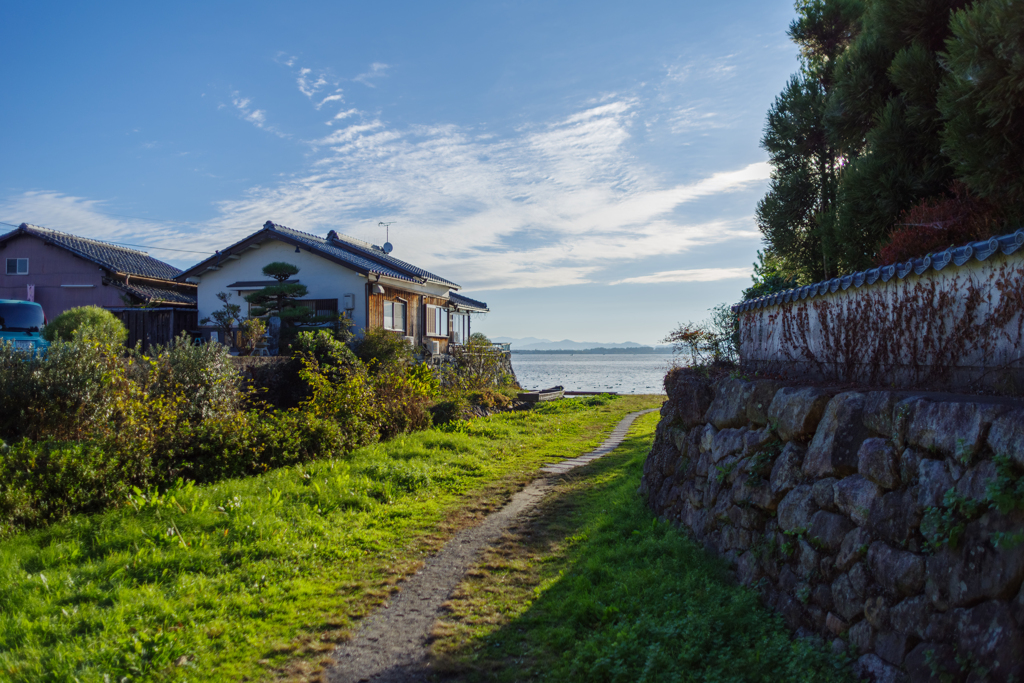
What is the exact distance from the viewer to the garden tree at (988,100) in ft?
19.8

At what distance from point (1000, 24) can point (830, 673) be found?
661 centimetres

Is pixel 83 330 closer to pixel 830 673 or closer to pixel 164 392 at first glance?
pixel 164 392

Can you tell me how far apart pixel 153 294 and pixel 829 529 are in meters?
29.1

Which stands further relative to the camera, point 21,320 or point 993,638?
point 21,320

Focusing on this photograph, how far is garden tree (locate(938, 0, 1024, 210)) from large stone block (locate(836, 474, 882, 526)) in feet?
16.0

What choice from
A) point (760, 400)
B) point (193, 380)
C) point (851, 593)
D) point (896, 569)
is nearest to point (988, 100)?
point (760, 400)

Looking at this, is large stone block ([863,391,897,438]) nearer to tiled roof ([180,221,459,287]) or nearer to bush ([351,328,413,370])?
bush ([351,328,413,370])

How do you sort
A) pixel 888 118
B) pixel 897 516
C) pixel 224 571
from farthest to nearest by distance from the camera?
pixel 888 118 → pixel 224 571 → pixel 897 516

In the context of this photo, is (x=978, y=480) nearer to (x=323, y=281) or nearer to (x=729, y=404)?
(x=729, y=404)

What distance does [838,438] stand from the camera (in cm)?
464

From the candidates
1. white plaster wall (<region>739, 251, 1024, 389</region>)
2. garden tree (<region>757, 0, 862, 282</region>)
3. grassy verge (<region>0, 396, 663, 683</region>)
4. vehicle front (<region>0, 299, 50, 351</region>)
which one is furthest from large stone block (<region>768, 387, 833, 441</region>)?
vehicle front (<region>0, 299, 50, 351</region>)

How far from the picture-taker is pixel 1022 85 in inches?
235

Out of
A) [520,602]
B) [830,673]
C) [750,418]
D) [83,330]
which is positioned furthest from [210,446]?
[830,673]

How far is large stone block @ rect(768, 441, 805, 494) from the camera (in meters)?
5.18
